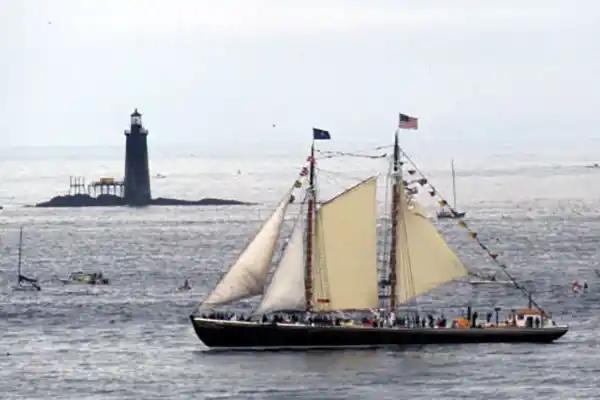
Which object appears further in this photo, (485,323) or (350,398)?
(485,323)

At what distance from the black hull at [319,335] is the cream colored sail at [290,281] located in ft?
4.09

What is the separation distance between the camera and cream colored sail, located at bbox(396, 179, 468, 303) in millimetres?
88125

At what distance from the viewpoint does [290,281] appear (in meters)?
86.1

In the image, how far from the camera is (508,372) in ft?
258

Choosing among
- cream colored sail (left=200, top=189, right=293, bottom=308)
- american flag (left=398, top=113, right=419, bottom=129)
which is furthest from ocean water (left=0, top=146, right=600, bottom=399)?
american flag (left=398, top=113, right=419, bottom=129)

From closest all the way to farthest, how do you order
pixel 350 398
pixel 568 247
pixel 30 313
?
pixel 350 398
pixel 30 313
pixel 568 247

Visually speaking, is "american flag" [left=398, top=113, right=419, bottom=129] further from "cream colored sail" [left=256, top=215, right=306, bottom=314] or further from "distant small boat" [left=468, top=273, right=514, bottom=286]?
"distant small boat" [left=468, top=273, right=514, bottom=286]

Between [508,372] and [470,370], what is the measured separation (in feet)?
5.66

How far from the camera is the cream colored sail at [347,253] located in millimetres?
87250

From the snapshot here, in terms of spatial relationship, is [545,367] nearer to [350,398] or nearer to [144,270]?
[350,398]

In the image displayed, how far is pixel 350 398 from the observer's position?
72.7 metres

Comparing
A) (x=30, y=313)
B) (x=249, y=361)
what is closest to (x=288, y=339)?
(x=249, y=361)

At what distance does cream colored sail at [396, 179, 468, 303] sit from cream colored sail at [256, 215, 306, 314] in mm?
5146

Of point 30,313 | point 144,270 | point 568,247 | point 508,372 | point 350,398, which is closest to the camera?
point 350,398
